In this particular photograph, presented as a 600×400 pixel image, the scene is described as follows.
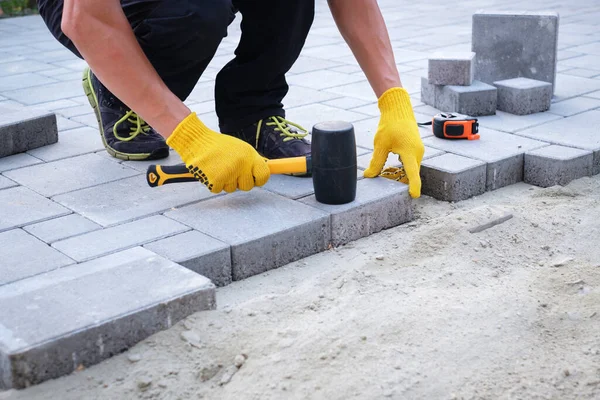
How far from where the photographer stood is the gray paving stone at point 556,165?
3.34 metres

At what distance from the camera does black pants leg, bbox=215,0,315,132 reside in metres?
3.32

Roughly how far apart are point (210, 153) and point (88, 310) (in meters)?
0.82

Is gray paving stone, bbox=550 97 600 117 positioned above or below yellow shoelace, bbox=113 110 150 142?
below

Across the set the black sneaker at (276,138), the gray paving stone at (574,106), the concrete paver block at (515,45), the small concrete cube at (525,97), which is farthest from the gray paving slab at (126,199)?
the concrete paver block at (515,45)

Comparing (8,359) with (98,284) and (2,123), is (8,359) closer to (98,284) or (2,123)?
(98,284)

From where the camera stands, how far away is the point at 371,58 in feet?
10.5

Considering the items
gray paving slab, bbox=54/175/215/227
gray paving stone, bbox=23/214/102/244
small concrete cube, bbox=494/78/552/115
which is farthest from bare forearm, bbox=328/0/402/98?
gray paving stone, bbox=23/214/102/244

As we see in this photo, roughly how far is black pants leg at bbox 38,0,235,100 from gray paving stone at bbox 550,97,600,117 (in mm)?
1883

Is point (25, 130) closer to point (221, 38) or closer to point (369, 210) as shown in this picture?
point (221, 38)

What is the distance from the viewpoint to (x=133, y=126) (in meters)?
3.57

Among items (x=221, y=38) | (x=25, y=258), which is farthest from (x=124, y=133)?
(x=25, y=258)

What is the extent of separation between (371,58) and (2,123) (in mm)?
1713

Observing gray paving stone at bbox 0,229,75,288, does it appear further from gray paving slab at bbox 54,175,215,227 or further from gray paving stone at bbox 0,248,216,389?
gray paving slab at bbox 54,175,215,227

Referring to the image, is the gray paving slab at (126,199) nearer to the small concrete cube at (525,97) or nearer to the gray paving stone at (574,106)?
the small concrete cube at (525,97)
